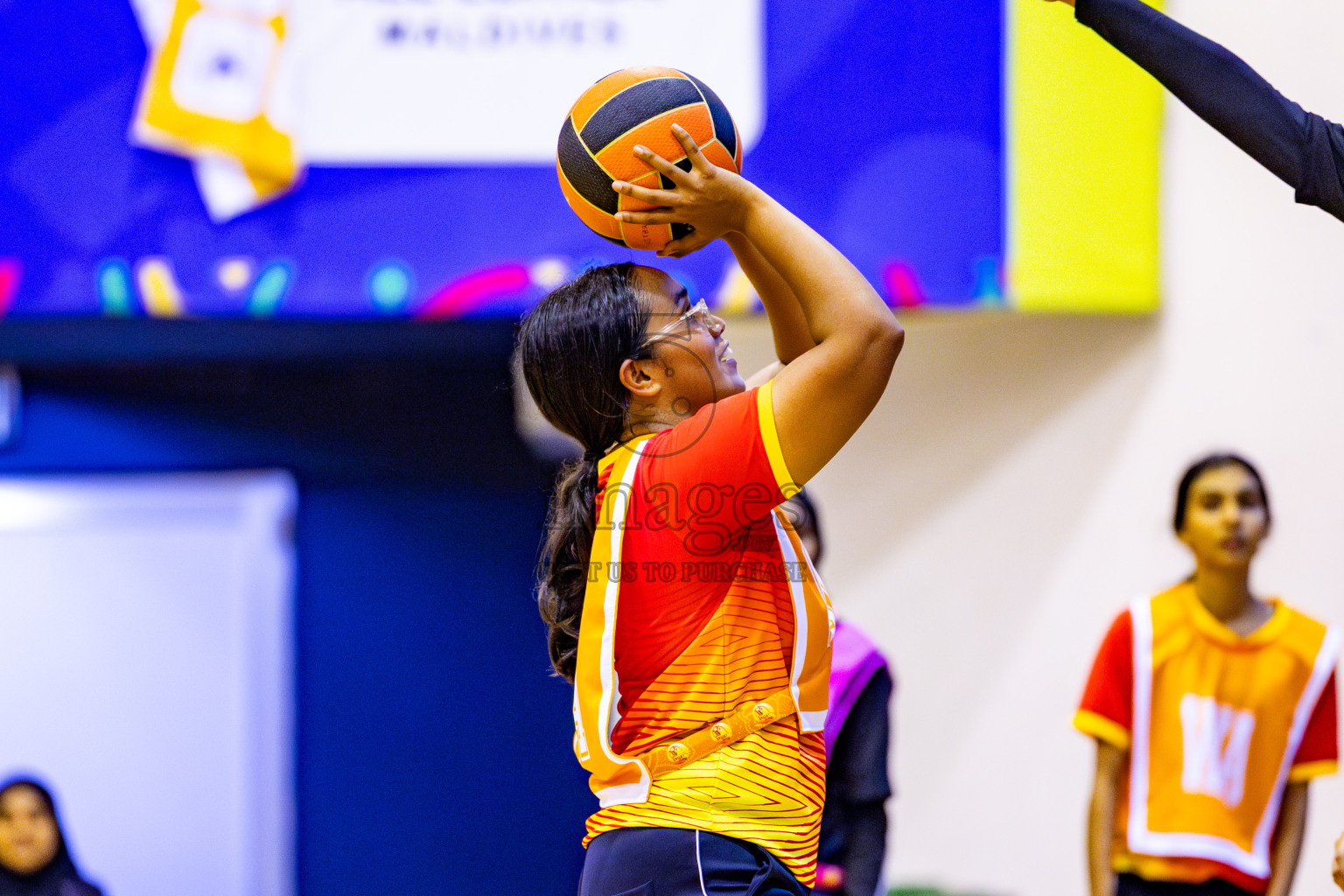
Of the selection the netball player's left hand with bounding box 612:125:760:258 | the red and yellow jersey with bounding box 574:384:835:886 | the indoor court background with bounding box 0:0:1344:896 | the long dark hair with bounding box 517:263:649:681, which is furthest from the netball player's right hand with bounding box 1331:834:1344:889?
the indoor court background with bounding box 0:0:1344:896

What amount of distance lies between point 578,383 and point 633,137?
34 centimetres

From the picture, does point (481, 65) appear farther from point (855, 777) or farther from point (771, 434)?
point (771, 434)

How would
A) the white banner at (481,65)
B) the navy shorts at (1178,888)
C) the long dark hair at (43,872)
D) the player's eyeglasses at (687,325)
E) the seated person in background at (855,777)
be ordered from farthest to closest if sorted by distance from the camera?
the white banner at (481,65) < the long dark hair at (43,872) < the navy shorts at (1178,888) < the seated person in background at (855,777) < the player's eyeglasses at (687,325)

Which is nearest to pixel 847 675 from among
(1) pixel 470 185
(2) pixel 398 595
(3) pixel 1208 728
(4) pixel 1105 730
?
(4) pixel 1105 730

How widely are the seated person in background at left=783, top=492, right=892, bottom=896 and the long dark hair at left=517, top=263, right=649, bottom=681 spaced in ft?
2.90

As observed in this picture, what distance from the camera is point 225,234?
4055mm

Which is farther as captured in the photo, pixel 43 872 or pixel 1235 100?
pixel 43 872

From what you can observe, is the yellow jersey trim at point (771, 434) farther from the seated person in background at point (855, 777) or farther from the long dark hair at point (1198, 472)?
the long dark hair at point (1198, 472)

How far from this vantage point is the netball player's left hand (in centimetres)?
162

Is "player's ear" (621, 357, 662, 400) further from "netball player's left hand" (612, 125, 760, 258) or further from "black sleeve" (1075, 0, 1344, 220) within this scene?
"black sleeve" (1075, 0, 1344, 220)

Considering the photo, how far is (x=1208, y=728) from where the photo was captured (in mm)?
3146

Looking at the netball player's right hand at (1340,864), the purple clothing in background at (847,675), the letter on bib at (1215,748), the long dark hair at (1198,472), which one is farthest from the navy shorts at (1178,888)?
the netball player's right hand at (1340,864)

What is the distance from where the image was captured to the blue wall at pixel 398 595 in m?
4.84

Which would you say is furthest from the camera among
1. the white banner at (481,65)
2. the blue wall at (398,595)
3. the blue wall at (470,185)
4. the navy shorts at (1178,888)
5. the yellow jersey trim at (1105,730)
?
the blue wall at (398,595)
